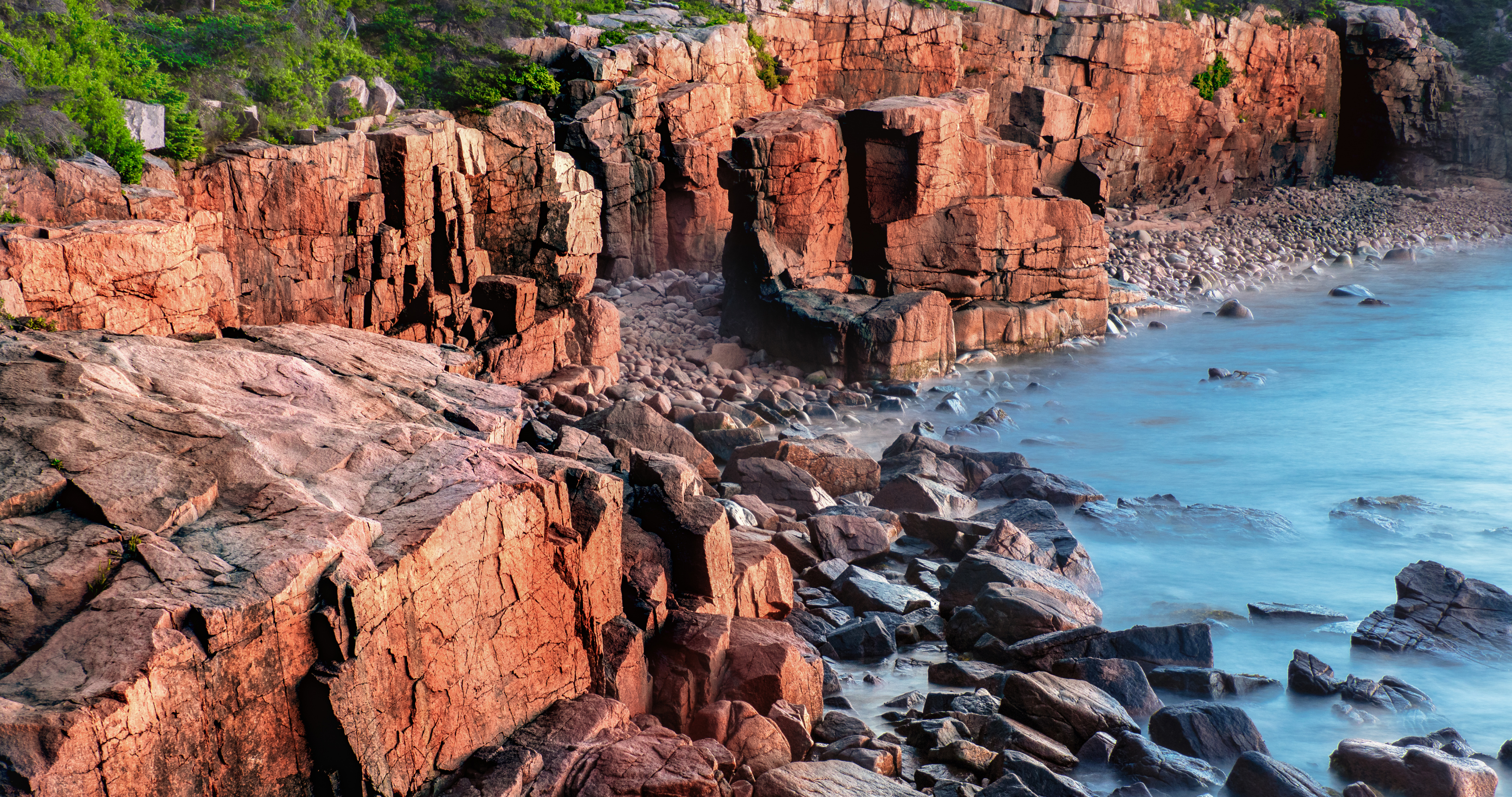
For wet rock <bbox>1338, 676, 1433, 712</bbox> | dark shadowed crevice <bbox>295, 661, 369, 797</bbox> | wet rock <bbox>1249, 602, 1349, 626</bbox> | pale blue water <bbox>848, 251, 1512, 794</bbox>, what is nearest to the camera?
dark shadowed crevice <bbox>295, 661, 369, 797</bbox>

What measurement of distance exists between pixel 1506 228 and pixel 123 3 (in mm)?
37670

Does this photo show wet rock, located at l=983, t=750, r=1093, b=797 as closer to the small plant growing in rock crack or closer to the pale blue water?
the pale blue water

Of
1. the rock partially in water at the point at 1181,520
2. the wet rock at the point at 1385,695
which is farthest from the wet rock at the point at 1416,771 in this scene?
the rock partially in water at the point at 1181,520

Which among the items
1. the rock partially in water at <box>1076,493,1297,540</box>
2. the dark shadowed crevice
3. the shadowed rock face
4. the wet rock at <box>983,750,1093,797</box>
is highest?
the shadowed rock face

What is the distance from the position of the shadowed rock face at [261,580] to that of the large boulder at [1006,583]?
348 centimetres

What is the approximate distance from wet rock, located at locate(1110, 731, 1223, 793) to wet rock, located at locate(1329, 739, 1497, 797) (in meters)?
0.87

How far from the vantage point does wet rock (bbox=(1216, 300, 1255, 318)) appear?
2231cm

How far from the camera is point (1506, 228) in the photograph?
3303 centimetres

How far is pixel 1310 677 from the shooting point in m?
7.48

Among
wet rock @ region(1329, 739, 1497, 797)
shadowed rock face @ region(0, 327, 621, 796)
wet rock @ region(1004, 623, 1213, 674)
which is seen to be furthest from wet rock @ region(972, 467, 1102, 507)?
shadowed rock face @ region(0, 327, 621, 796)

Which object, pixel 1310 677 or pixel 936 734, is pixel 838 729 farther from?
pixel 1310 677

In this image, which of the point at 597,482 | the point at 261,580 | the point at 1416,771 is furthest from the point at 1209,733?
the point at 261,580

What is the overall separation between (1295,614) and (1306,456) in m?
5.92

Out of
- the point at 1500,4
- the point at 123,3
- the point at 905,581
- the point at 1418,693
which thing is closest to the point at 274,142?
the point at 123,3
